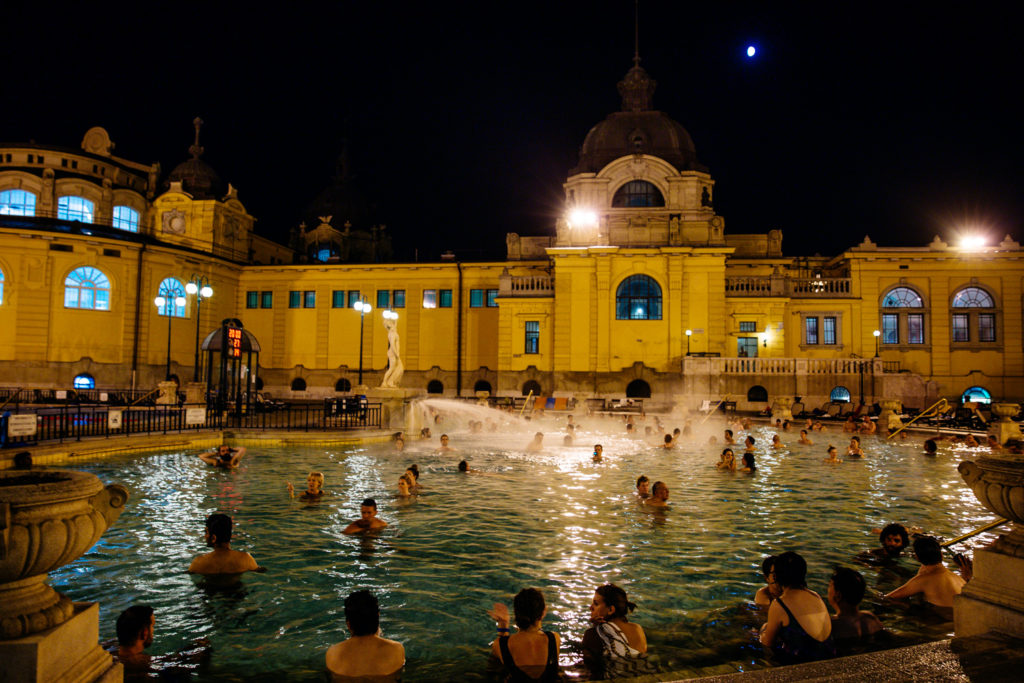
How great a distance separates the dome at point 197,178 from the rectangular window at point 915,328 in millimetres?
49628

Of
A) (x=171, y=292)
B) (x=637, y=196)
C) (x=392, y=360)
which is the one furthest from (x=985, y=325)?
(x=171, y=292)

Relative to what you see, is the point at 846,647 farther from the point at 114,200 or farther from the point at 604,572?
the point at 114,200

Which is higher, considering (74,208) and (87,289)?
(74,208)

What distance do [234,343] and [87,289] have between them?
20710 millimetres

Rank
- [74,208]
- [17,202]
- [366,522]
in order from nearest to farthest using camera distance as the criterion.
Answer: [366,522] → [17,202] → [74,208]

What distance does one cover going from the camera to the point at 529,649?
15.6 ft

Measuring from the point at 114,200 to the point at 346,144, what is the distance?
25.8m

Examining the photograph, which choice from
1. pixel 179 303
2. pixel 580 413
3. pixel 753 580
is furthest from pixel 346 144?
pixel 753 580

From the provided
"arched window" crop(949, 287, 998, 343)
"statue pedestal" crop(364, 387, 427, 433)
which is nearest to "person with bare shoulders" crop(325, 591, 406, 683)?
"statue pedestal" crop(364, 387, 427, 433)

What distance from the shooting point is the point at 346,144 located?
64.5m

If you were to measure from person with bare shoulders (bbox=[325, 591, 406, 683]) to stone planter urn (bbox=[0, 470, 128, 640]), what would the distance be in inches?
78.0

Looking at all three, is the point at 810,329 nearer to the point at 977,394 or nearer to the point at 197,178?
the point at 977,394

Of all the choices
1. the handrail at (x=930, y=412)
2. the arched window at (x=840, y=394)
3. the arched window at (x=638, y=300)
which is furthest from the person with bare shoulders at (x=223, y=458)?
the arched window at (x=840, y=394)

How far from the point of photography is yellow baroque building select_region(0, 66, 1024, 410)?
36562mm
